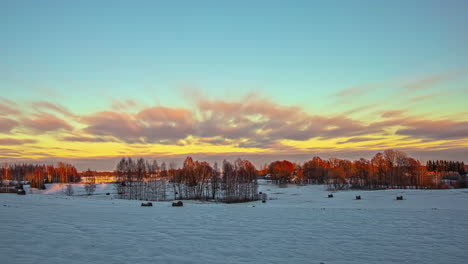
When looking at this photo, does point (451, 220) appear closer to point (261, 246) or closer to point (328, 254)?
point (328, 254)

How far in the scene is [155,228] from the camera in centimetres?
1376

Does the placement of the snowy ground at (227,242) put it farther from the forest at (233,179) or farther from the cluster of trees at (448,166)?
the cluster of trees at (448,166)

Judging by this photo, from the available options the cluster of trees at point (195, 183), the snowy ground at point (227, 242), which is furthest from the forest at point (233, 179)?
the snowy ground at point (227, 242)

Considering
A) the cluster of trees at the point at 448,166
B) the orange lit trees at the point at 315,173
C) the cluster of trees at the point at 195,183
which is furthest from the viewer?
the cluster of trees at the point at 448,166

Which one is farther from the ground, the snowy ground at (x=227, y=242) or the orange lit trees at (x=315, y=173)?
the snowy ground at (x=227, y=242)

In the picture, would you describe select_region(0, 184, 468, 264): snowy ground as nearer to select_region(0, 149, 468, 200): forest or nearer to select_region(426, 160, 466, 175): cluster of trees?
select_region(0, 149, 468, 200): forest

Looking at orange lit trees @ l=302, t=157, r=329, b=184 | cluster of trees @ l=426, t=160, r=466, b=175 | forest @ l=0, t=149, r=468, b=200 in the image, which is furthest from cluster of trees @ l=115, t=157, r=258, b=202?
cluster of trees @ l=426, t=160, r=466, b=175

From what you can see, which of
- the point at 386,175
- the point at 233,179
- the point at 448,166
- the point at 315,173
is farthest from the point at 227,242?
the point at 448,166

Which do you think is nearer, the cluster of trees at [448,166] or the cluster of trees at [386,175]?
the cluster of trees at [386,175]

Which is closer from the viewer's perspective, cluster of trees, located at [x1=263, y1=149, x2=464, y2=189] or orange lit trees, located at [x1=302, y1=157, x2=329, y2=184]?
cluster of trees, located at [x1=263, y1=149, x2=464, y2=189]

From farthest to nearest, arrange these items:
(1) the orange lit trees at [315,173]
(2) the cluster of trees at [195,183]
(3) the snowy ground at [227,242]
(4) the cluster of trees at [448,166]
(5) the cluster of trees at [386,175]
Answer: (4) the cluster of trees at [448,166] < (1) the orange lit trees at [315,173] < (5) the cluster of trees at [386,175] < (2) the cluster of trees at [195,183] < (3) the snowy ground at [227,242]

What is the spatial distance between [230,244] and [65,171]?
190 metres

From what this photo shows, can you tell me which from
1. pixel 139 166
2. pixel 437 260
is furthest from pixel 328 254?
pixel 139 166

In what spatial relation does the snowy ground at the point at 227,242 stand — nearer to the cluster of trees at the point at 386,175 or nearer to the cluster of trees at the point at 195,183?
the cluster of trees at the point at 195,183
